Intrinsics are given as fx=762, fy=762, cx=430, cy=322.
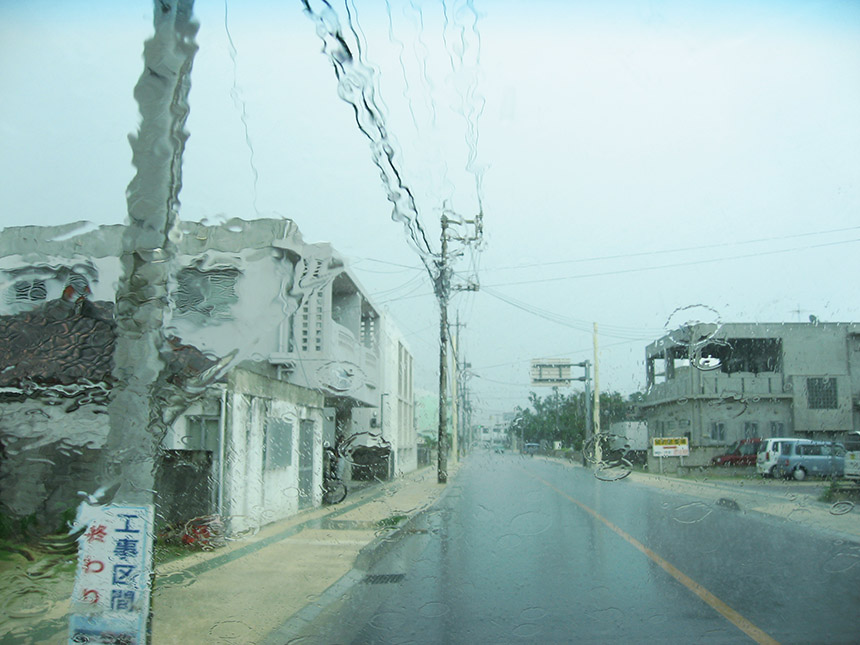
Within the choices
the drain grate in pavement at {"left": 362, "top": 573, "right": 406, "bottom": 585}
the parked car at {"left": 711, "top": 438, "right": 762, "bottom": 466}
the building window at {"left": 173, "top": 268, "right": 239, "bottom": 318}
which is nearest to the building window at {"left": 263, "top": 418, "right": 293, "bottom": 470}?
the drain grate in pavement at {"left": 362, "top": 573, "right": 406, "bottom": 585}

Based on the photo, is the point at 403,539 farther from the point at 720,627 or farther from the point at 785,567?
the point at 720,627

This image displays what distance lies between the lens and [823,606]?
5.96 metres

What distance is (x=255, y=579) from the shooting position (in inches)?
282

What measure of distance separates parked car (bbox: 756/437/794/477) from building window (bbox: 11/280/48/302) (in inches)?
458

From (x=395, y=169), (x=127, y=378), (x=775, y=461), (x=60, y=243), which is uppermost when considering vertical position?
(x=395, y=169)

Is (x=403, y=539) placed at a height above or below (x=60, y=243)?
below

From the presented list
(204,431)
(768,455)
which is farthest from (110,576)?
(768,455)

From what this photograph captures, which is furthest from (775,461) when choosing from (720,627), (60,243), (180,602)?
(60,243)

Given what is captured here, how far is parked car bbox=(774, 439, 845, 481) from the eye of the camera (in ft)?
38.5

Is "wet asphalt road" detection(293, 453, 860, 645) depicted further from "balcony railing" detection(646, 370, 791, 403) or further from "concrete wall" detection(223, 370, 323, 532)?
"balcony railing" detection(646, 370, 791, 403)

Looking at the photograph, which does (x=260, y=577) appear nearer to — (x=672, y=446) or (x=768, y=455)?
(x=768, y=455)

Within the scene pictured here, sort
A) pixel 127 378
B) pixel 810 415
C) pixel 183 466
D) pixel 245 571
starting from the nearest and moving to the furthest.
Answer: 1. pixel 127 378
2. pixel 245 571
3. pixel 183 466
4. pixel 810 415

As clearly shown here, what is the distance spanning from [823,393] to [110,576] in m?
11.0

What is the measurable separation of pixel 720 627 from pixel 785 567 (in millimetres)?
2769
